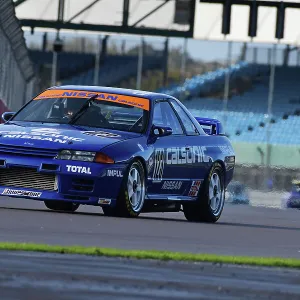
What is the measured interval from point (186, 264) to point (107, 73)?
49616 millimetres

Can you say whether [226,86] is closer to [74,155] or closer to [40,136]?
[40,136]

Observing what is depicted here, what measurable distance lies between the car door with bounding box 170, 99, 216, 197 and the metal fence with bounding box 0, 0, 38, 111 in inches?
269

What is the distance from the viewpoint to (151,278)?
22.7 feet

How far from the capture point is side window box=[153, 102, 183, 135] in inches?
550

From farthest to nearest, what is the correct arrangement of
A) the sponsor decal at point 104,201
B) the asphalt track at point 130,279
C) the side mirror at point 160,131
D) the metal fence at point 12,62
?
the metal fence at point 12,62 < the side mirror at point 160,131 < the sponsor decal at point 104,201 < the asphalt track at point 130,279

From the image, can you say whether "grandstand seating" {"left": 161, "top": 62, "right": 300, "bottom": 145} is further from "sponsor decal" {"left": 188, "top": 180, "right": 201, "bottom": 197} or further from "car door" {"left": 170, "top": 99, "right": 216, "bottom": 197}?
"sponsor decal" {"left": 188, "top": 180, "right": 201, "bottom": 197}

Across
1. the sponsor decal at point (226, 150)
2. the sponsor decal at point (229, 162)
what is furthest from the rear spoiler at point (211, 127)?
the sponsor decal at point (229, 162)

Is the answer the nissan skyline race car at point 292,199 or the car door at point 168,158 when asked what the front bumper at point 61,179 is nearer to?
the car door at point 168,158

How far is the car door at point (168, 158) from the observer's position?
13500 mm

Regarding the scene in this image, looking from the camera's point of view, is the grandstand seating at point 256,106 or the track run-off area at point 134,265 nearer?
the track run-off area at point 134,265

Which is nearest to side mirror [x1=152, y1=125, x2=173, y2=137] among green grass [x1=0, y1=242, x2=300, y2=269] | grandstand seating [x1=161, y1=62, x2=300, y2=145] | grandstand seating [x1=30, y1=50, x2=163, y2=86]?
green grass [x1=0, y1=242, x2=300, y2=269]

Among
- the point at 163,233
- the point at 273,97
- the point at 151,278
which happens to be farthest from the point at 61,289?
the point at 273,97

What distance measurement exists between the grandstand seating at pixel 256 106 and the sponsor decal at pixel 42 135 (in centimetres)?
3720

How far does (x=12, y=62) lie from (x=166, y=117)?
38.8ft
